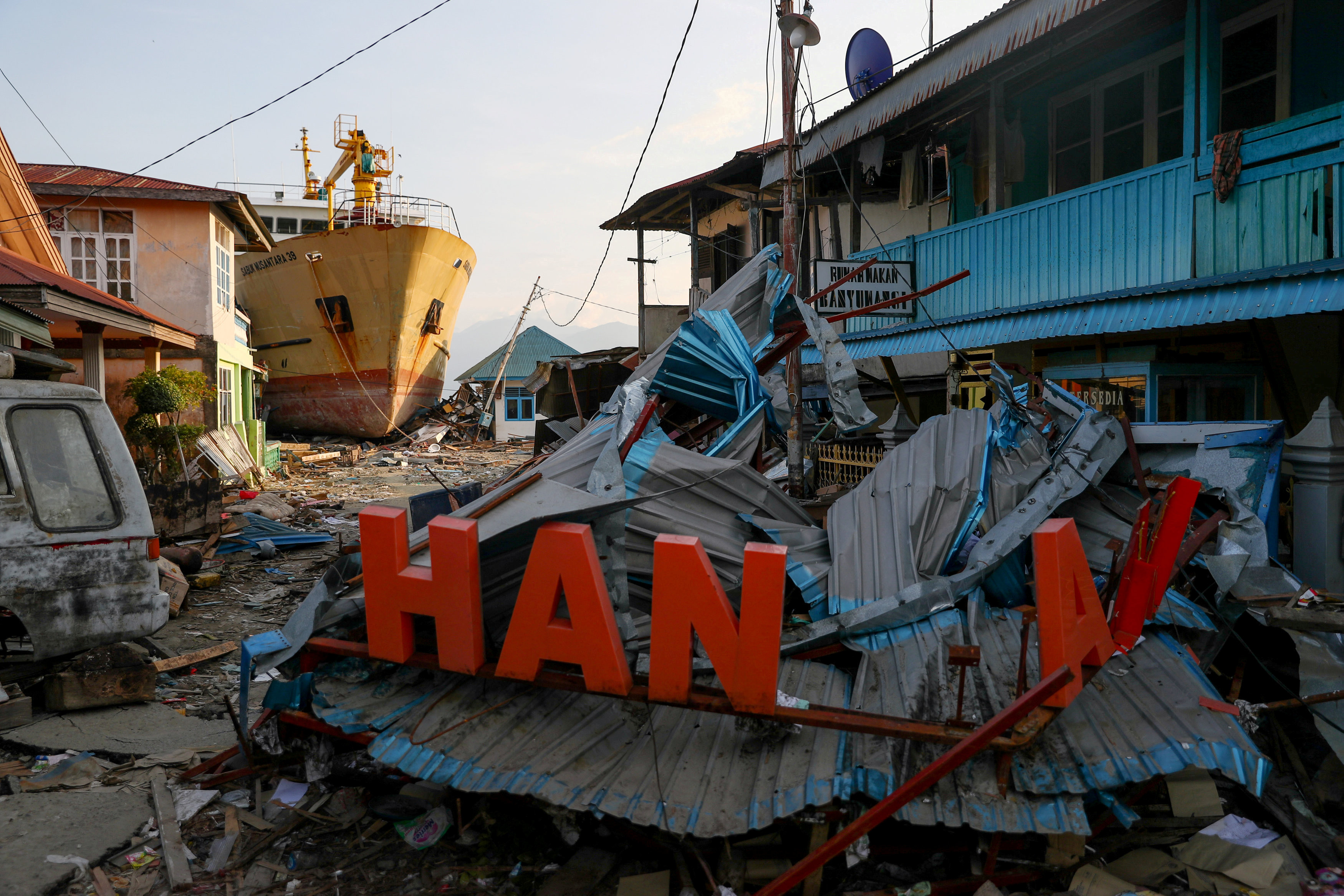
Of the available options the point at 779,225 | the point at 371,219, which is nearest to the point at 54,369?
the point at 779,225

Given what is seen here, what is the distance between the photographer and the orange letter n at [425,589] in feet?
12.7

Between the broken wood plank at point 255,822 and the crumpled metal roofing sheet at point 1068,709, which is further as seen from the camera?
the broken wood plank at point 255,822

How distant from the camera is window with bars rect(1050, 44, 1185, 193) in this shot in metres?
8.34

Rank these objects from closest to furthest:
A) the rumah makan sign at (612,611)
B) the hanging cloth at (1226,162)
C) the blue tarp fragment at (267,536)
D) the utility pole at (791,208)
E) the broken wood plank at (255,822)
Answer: the rumah makan sign at (612,611)
the broken wood plank at (255,822)
the hanging cloth at (1226,162)
the utility pole at (791,208)
the blue tarp fragment at (267,536)

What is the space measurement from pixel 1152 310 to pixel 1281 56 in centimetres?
241

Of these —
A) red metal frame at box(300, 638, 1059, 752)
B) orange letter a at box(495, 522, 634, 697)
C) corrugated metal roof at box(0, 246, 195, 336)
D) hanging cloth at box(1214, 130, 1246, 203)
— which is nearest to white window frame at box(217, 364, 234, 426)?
corrugated metal roof at box(0, 246, 195, 336)

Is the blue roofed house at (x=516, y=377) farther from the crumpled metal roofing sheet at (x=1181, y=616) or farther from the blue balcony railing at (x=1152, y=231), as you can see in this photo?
the crumpled metal roofing sheet at (x=1181, y=616)

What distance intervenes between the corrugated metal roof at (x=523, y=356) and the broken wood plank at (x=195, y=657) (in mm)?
29458

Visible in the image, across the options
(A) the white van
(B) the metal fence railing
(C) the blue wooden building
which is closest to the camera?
(A) the white van

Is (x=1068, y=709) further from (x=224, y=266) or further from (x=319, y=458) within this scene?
(x=319, y=458)

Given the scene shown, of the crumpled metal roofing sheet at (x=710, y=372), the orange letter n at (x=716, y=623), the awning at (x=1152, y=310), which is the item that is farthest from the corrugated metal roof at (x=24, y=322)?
the awning at (x=1152, y=310)

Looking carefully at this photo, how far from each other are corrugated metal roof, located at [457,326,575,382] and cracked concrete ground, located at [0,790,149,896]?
32.3 m

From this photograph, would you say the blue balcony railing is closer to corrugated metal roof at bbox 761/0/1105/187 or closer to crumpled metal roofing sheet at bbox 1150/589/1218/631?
corrugated metal roof at bbox 761/0/1105/187

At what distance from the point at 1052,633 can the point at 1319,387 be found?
20.5ft
